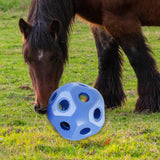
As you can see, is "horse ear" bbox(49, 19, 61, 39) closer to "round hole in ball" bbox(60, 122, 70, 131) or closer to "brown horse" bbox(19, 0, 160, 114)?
"brown horse" bbox(19, 0, 160, 114)

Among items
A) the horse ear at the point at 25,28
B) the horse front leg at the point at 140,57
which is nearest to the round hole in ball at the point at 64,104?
the horse ear at the point at 25,28

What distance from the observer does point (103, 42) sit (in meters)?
5.19

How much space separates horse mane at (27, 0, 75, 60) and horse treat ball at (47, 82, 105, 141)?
0.61 m

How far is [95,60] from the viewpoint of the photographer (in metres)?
8.87

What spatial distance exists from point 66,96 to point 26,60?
724 millimetres

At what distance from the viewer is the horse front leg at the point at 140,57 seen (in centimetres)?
443

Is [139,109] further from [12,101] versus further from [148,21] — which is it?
[12,101]

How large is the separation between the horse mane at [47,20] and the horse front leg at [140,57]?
56 centimetres

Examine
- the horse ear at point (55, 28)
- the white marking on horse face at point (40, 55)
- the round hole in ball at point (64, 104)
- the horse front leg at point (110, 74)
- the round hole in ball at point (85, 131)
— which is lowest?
the horse front leg at point (110, 74)

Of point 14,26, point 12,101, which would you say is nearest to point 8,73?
point 12,101

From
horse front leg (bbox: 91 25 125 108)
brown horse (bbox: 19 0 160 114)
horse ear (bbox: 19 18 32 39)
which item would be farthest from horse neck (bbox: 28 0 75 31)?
Answer: horse front leg (bbox: 91 25 125 108)

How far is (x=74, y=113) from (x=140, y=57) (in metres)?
1.57

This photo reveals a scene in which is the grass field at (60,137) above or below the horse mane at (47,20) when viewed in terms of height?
Result: below

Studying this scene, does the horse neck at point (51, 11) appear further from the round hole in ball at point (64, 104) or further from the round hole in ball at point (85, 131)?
the round hole in ball at point (85, 131)
